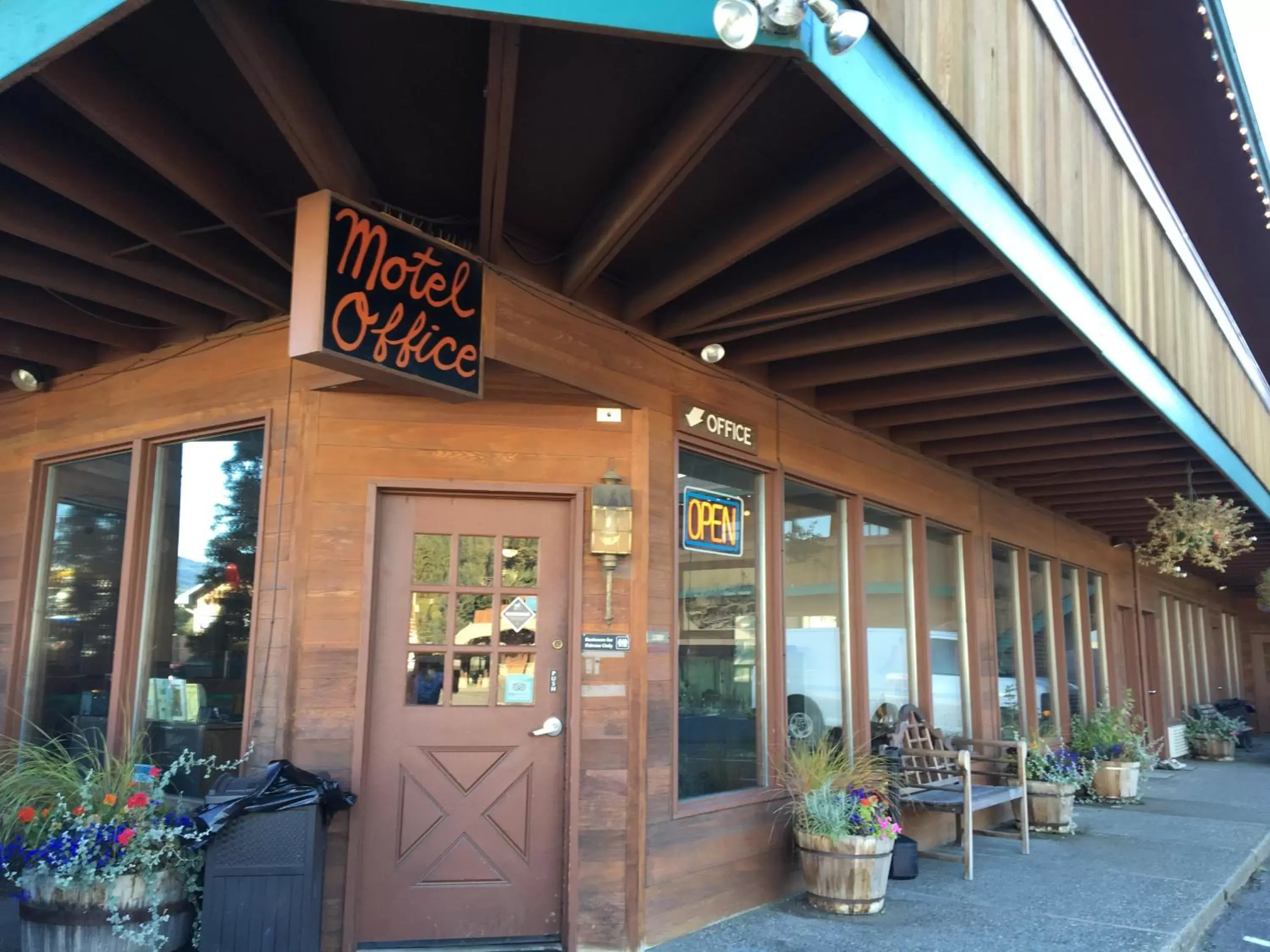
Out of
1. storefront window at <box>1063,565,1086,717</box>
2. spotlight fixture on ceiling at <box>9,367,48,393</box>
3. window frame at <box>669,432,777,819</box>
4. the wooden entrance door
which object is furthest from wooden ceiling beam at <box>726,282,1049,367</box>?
storefront window at <box>1063,565,1086,717</box>

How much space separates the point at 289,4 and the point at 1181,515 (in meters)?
8.62

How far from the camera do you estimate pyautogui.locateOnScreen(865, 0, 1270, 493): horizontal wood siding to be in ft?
12.5

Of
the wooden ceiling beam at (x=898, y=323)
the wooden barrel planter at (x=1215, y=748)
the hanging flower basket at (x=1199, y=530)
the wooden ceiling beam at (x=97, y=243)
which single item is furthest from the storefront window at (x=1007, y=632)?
the wooden barrel planter at (x=1215, y=748)

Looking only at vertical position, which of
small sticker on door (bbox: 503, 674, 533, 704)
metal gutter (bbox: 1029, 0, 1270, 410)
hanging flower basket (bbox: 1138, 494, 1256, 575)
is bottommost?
small sticker on door (bbox: 503, 674, 533, 704)

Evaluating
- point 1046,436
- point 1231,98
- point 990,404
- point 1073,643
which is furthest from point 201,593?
point 1073,643

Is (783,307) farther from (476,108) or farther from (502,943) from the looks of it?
(502,943)

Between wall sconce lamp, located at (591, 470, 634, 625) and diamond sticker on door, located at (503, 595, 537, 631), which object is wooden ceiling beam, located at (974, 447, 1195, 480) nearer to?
wall sconce lamp, located at (591, 470, 634, 625)

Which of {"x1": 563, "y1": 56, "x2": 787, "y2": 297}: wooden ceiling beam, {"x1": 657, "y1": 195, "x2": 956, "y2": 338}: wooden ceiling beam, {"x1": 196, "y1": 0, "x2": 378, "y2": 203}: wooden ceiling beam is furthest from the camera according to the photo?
{"x1": 657, "y1": 195, "x2": 956, "y2": 338}: wooden ceiling beam

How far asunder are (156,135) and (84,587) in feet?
10.6

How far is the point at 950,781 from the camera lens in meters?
7.20

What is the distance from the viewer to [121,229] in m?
4.40

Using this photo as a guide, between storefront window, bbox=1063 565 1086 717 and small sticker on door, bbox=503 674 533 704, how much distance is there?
786 centimetres

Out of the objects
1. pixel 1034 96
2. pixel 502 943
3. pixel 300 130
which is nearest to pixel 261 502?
pixel 300 130

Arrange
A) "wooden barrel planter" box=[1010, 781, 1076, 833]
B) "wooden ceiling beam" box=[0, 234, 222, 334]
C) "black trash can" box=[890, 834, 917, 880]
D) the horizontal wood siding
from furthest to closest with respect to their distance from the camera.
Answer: "wooden barrel planter" box=[1010, 781, 1076, 833]
"black trash can" box=[890, 834, 917, 880]
"wooden ceiling beam" box=[0, 234, 222, 334]
the horizontal wood siding
